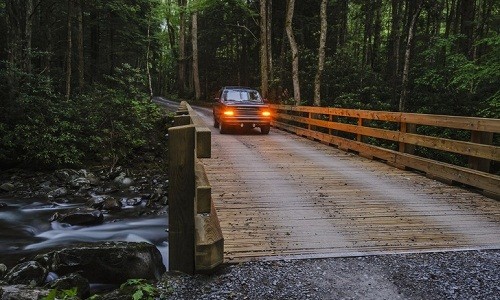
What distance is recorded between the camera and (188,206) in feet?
13.1

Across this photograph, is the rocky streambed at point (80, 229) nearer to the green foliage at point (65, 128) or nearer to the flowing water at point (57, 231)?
the flowing water at point (57, 231)

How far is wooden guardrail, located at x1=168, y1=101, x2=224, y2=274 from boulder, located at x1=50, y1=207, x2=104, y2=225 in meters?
5.41

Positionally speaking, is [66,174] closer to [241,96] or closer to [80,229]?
[80,229]

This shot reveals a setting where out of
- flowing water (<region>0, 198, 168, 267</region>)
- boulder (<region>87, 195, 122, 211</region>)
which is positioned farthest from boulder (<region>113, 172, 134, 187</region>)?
flowing water (<region>0, 198, 168, 267</region>)

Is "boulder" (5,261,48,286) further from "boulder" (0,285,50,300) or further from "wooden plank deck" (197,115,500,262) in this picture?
"wooden plank deck" (197,115,500,262)

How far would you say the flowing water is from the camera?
7634 millimetres

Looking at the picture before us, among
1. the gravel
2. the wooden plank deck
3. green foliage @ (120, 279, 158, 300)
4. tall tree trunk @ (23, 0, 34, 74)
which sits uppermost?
tall tree trunk @ (23, 0, 34, 74)

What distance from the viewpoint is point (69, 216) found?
8.70m

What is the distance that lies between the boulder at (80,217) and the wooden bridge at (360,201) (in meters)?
2.65

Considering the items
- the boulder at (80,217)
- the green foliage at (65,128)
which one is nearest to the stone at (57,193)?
the boulder at (80,217)

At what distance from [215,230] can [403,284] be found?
1.81 metres

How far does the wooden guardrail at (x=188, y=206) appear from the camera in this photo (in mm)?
3877

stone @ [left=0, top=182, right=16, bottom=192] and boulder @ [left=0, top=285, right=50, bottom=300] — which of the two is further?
stone @ [left=0, top=182, right=16, bottom=192]

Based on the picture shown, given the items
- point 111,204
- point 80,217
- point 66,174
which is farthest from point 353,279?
point 66,174
